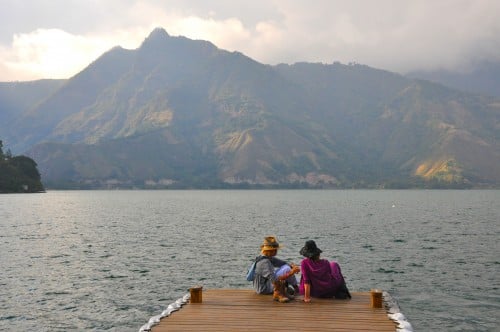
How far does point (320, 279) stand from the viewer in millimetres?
21906

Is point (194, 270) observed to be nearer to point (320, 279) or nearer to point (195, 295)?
point (195, 295)

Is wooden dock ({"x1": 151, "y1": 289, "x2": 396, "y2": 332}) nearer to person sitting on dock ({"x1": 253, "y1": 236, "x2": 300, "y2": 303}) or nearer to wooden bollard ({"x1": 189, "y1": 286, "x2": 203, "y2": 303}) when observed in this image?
wooden bollard ({"x1": 189, "y1": 286, "x2": 203, "y2": 303})

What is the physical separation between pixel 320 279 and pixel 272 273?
81.3 inches

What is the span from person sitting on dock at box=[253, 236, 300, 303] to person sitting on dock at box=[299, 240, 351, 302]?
2.09ft

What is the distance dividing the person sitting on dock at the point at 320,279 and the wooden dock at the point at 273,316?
1.35ft

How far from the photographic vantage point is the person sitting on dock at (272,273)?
21484 millimetres

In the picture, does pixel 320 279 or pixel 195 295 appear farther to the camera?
pixel 320 279

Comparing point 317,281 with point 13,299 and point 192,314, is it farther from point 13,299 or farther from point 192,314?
point 13,299

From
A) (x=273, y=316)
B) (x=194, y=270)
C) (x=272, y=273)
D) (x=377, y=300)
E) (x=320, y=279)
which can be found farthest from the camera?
(x=194, y=270)

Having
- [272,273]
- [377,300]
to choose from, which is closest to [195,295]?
[272,273]

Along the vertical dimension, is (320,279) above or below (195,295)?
above

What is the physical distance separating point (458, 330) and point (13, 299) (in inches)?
1066

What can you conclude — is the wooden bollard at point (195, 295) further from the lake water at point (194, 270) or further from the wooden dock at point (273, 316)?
the lake water at point (194, 270)

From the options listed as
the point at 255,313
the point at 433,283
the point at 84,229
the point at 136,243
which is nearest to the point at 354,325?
the point at 255,313
